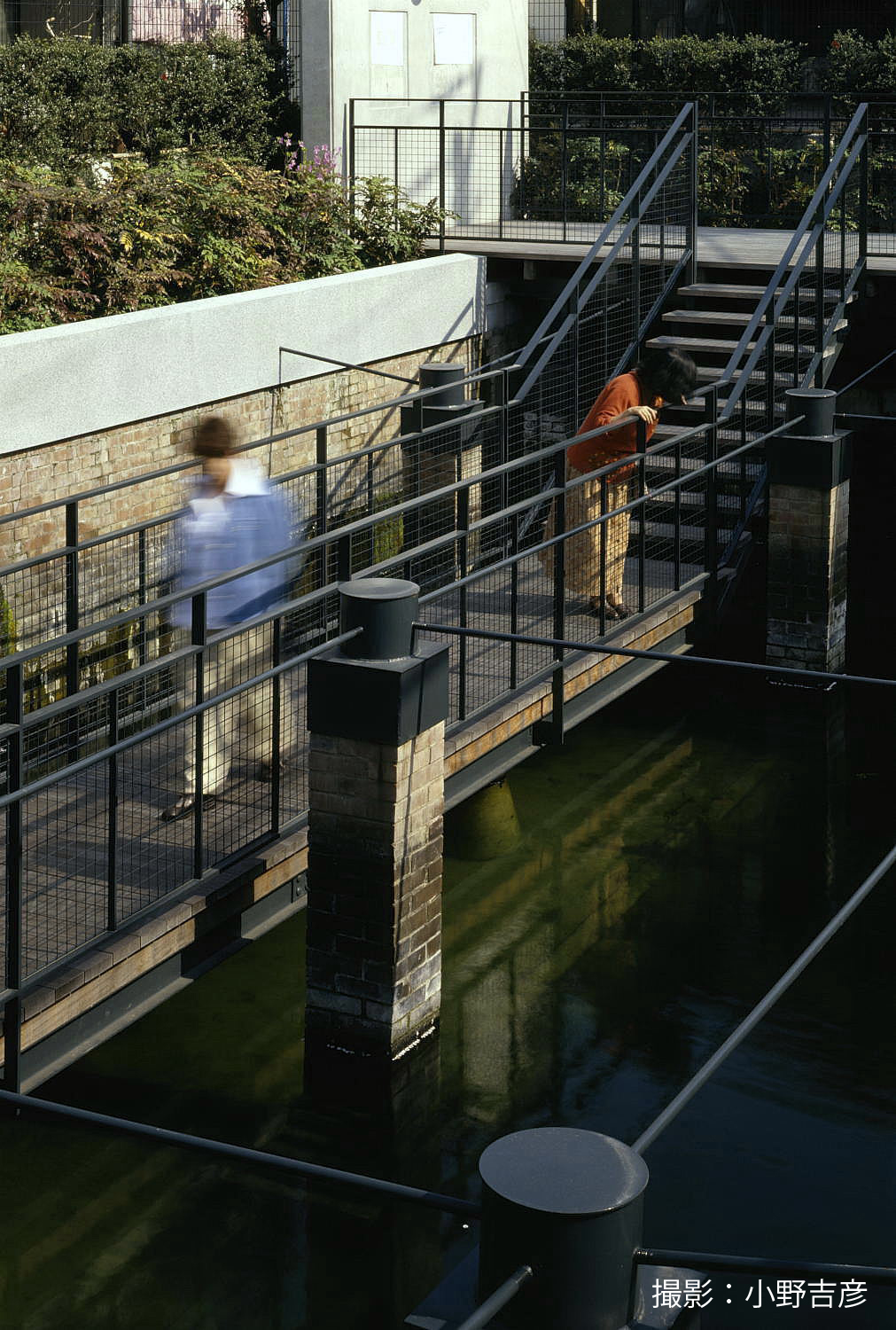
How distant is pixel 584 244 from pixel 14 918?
40.1ft

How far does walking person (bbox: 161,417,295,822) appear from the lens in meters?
7.60

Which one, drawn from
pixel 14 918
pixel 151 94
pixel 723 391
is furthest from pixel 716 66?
pixel 14 918

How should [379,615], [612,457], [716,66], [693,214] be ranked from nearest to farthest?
[379,615]
[612,457]
[693,214]
[716,66]

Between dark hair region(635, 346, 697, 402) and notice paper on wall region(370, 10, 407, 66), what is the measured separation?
31.6ft

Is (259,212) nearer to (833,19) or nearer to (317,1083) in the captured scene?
(317,1083)

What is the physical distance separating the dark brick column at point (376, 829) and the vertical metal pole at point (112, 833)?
30.2 inches

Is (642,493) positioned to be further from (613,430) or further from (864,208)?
(864,208)

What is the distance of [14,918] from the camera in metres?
5.91

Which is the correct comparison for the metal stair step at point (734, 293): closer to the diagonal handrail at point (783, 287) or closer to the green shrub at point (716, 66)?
the diagonal handrail at point (783, 287)

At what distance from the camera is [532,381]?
476 inches

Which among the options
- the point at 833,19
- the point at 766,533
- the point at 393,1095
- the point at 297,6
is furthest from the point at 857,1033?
the point at 833,19

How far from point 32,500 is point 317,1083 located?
481 centimetres

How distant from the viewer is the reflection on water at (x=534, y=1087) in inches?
240

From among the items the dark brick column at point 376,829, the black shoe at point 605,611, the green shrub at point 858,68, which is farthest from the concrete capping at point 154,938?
the green shrub at point 858,68
